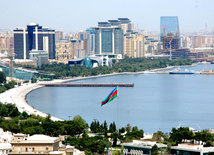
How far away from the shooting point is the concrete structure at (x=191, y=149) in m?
11.9

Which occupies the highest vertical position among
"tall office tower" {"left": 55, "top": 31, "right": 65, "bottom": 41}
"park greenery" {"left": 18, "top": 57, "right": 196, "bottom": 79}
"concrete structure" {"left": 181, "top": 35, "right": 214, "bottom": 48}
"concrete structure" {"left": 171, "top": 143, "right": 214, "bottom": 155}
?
"tall office tower" {"left": 55, "top": 31, "right": 65, "bottom": 41}

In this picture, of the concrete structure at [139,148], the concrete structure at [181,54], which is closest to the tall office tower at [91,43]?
the concrete structure at [181,54]

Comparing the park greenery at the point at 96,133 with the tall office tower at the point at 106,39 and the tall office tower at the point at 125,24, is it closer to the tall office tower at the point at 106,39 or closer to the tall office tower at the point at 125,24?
the tall office tower at the point at 106,39

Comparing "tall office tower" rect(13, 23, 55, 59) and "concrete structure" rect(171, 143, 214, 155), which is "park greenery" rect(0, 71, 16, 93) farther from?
"concrete structure" rect(171, 143, 214, 155)

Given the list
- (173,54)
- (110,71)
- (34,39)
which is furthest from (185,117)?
(173,54)

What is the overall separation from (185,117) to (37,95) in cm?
1323

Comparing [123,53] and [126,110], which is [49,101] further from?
[123,53]

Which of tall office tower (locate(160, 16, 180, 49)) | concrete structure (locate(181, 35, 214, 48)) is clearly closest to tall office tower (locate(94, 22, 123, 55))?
tall office tower (locate(160, 16, 180, 49))

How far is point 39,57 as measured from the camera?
2368 inches

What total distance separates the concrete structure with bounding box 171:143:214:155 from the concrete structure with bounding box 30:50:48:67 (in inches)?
1858

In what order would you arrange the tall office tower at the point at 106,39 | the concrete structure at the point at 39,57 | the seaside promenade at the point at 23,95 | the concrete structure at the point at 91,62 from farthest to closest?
the tall office tower at the point at 106,39 < the concrete structure at the point at 39,57 < the concrete structure at the point at 91,62 < the seaside promenade at the point at 23,95

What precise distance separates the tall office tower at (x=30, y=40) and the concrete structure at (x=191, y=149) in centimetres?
5281

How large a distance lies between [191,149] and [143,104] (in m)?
18.8

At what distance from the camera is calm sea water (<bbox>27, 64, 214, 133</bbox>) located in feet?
78.7
